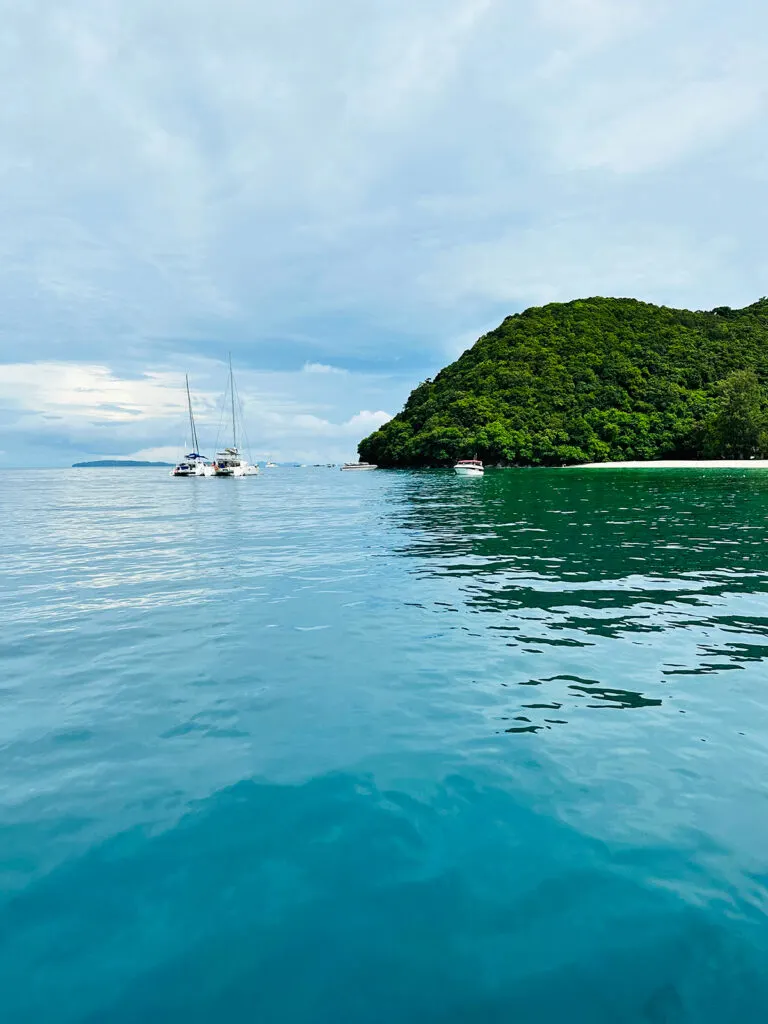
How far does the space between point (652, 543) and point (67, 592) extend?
975 inches

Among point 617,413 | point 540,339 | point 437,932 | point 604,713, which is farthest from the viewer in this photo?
point 540,339

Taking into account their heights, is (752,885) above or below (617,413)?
below

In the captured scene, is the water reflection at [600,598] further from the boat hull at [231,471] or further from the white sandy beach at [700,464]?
the boat hull at [231,471]

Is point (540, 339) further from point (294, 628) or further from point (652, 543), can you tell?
point (294, 628)

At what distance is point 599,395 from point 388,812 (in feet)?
536

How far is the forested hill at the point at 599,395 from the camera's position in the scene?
454ft

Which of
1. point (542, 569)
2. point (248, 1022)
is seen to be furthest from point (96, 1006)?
point (542, 569)

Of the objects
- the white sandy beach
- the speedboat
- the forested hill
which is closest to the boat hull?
the speedboat

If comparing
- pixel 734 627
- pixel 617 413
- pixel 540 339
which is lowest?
pixel 734 627

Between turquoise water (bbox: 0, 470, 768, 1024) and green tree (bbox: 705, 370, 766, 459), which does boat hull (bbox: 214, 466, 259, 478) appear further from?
turquoise water (bbox: 0, 470, 768, 1024)

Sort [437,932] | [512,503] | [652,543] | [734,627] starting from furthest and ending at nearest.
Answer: [512,503] → [652,543] → [734,627] → [437,932]

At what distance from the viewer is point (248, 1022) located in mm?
4395

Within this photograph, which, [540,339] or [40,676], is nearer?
[40,676]

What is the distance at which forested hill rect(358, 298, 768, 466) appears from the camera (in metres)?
138
